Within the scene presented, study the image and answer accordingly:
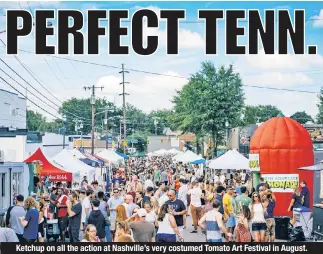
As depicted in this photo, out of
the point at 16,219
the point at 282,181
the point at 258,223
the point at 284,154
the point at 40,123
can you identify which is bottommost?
the point at 258,223

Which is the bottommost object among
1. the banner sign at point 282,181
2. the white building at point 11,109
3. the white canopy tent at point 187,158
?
the banner sign at point 282,181

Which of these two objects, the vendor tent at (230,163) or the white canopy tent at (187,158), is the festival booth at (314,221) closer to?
the vendor tent at (230,163)

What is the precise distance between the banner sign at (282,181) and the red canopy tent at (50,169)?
311 inches

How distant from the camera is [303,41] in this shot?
1292cm

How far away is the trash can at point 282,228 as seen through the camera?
773 inches

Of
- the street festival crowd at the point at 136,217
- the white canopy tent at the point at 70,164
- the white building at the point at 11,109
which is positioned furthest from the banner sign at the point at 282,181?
the white building at the point at 11,109

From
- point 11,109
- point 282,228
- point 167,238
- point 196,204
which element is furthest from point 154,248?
point 11,109

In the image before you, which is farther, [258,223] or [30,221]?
[258,223]

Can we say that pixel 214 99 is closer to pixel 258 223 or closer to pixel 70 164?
pixel 70 164

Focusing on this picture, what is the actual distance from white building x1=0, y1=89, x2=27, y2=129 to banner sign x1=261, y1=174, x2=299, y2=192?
3574cm

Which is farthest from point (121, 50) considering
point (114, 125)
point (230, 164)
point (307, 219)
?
point (114, 125)

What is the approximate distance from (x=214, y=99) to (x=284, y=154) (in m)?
28.1

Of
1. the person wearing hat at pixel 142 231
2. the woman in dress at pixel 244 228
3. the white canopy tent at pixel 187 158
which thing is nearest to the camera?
the person wearing hat at pixel 142 231

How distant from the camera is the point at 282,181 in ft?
83.7
